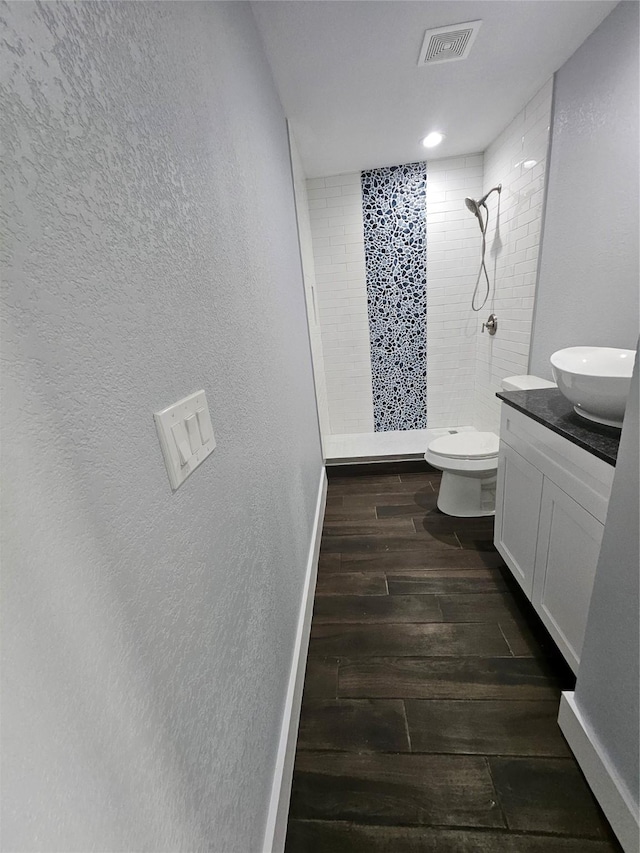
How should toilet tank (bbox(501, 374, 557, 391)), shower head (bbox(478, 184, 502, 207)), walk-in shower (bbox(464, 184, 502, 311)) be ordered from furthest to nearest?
walk-in shower (bbox(464, 184, 502, 311)), shower head (bbox(478, 184, 502, 207)), toilet tank (bbox(501, 374, 557, 391))

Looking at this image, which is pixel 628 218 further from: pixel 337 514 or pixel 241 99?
pixel 337 514

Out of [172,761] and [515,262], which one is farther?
[515,262]

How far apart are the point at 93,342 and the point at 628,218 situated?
6.65 feet

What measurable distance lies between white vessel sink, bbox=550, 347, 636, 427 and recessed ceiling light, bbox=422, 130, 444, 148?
5.89 feet

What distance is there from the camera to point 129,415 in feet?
1.48

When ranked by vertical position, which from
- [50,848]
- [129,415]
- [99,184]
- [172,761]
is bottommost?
[172,761]

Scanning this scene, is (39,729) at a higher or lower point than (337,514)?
higher

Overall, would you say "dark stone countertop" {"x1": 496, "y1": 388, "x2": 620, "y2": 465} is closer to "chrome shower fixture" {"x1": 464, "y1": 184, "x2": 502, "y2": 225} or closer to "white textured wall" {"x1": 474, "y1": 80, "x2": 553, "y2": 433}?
"white textured wall" {"x1": 474, "y1": 80, "x2": 553, "y2": 433}

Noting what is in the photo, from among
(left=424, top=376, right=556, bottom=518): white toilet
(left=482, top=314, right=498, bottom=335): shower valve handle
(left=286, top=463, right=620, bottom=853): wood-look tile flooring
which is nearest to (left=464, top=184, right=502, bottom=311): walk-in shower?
(left=482, top=314, right=498, bottom=335): shower valve handle

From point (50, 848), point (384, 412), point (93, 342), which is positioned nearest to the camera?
point (50, 848)

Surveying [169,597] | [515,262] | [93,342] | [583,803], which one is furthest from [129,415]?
[515,262]

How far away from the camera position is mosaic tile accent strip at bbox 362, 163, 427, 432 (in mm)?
2762

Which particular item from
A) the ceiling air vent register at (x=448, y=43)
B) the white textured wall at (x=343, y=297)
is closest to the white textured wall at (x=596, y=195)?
the ceiling air vent register at (x=448, y=43)

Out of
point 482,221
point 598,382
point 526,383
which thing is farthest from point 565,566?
point 482,221
